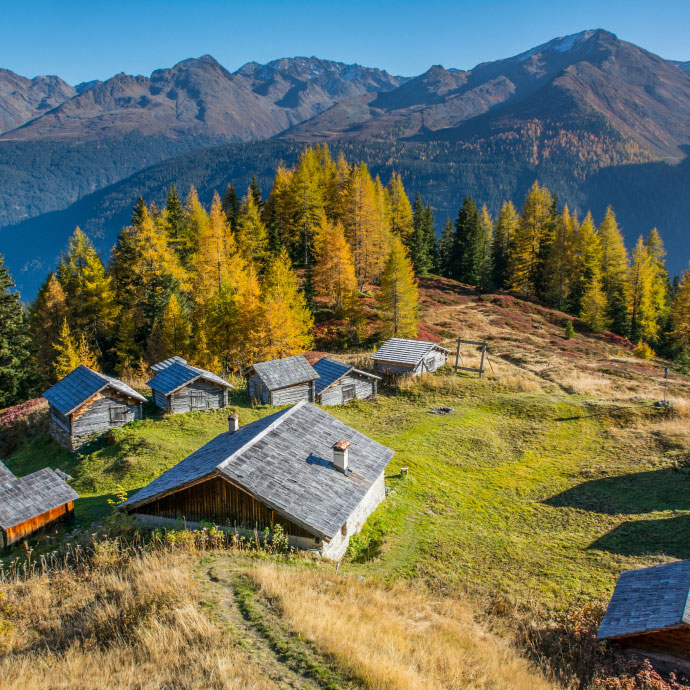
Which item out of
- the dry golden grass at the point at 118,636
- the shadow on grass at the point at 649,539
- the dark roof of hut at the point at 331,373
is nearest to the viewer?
the dry golden grass at the point at 118,636

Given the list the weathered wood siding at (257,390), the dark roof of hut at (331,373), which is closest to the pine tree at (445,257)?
the dark roof of hut at (331,373)

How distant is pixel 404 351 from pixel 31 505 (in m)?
29.5

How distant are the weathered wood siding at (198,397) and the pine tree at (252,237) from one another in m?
25.9

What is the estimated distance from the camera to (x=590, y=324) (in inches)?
2741

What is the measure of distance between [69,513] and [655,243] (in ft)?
280

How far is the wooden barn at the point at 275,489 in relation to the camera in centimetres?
1576

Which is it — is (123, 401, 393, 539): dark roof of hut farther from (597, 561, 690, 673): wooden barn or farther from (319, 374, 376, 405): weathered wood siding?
(319, 374, 376, 405): weathered wood siding

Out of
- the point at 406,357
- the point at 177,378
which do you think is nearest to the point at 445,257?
the point at 406,357

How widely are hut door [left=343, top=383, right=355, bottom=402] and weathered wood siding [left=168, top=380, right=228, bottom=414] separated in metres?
8.76

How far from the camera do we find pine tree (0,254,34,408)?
1767 inches

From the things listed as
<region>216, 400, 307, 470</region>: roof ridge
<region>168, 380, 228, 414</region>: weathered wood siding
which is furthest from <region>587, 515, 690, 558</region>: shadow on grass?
<region>168, 380, 228, 414</region>: weathered wood siding

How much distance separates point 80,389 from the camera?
105 ft

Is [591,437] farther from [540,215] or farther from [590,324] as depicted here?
[540,215]

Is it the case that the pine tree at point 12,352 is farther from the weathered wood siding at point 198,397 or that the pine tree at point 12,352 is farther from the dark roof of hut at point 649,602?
the dark roof of hut at point 649,602
